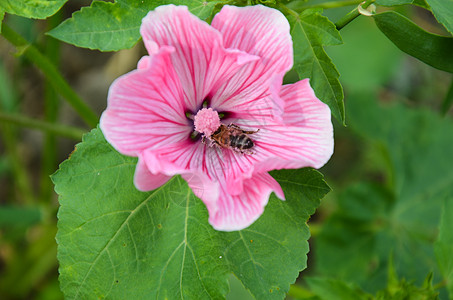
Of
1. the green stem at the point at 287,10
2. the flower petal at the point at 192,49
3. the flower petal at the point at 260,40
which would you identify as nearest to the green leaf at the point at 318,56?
the green stem at the point at 287,10

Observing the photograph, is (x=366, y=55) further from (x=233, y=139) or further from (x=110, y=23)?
(x=110, y=23)

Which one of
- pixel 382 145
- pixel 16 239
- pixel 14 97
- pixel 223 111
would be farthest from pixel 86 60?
pixel 223 111

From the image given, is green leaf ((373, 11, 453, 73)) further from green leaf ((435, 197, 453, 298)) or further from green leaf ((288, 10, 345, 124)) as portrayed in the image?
green leaf ((435, 197, 453, 298))

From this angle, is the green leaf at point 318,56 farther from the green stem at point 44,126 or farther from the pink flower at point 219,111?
the green stem at point 44,126

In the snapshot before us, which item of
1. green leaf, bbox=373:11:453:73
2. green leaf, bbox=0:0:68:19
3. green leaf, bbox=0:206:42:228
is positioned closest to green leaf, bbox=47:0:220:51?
green leaf, bbox=0:0:68:19

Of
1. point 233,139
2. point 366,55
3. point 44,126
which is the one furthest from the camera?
point 366,55

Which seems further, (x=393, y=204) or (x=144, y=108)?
(x=393, y=204)

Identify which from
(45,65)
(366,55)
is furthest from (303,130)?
(366,55)
